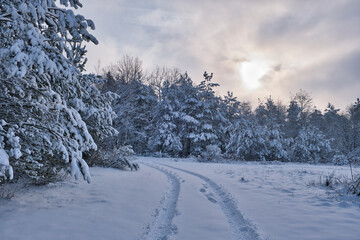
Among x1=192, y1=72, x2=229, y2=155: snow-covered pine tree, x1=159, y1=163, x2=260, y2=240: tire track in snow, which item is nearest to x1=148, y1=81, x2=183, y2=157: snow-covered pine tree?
x1=192, y1=72, x2=229, y2=155: snow-covered pine tree

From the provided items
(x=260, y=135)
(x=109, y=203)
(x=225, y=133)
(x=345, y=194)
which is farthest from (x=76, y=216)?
(x=225, y=133)

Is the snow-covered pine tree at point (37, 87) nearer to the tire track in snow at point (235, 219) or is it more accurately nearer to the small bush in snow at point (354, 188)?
the tire track in snow at point (235, 219)

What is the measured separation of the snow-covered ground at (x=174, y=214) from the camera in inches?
127

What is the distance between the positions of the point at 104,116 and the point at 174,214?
4.49 metres

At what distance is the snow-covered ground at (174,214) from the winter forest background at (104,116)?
0.67m

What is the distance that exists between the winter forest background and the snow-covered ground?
2.19ft

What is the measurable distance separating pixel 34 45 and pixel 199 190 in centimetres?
540

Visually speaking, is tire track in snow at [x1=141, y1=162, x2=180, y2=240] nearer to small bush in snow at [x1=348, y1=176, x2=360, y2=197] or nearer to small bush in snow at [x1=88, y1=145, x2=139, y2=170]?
small bush in snow at [x1=348, y1=176, x2=360, y2=197]

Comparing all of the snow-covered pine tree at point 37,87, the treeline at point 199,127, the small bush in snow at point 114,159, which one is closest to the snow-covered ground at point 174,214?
the snow-covered pine tree at point 37,87

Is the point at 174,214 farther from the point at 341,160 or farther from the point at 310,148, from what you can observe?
the point at 310,148

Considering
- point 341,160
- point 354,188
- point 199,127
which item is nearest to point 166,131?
point 199,127

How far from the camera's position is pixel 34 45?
3.34 m

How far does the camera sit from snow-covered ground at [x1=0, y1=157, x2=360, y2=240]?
3.22 m

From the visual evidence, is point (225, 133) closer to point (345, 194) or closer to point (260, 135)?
point (260, 135)
